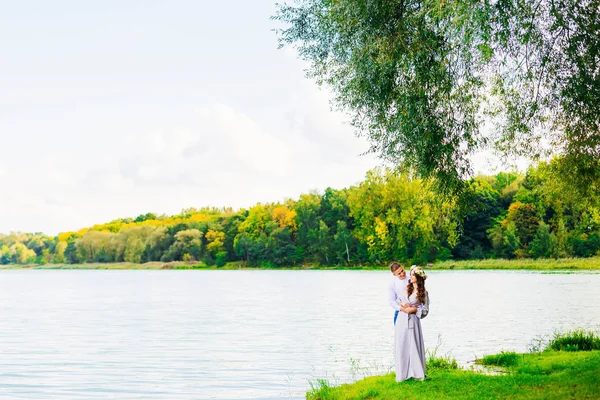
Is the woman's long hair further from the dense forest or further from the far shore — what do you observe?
the far shore

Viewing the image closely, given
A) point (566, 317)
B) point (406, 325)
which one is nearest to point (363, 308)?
point (566, 317)

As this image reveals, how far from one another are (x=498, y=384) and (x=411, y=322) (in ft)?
5.97

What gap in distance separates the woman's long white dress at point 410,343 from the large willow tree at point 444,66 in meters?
3.00

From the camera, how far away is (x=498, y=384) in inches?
495

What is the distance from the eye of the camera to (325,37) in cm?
1581

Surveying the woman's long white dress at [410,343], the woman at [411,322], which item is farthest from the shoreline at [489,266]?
the woman at [411,322]

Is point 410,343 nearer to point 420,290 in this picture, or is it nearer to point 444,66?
point 420,290

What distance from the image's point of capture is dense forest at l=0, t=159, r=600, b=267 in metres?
93.6

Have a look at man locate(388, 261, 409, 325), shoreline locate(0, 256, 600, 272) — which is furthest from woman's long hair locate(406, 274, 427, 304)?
shoreline locate(0, 256, 600, 272)

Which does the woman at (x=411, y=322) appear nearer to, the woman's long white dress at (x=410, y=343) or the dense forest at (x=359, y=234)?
the woman's long white dress at (x=410, y=343)

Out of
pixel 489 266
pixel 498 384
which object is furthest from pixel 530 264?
pixel 498 384

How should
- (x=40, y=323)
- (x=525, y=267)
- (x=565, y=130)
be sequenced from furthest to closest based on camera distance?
1. (x=525, y=267)
2. (x=40, y=323)
3. (x=565, y=130)

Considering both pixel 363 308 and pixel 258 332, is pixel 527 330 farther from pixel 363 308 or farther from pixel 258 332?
pixel 363 308

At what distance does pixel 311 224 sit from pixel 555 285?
7539 centimetres
